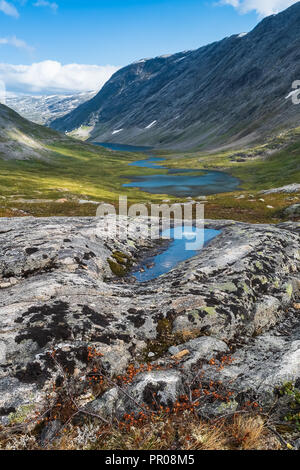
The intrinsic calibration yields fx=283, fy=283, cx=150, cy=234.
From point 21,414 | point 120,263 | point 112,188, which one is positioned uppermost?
point 112,188

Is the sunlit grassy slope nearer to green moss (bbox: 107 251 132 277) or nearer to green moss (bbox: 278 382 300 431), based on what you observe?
green moss (bbox: 107 251 132 277)

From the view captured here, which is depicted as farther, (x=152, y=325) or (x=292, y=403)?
(x=152, y=325)

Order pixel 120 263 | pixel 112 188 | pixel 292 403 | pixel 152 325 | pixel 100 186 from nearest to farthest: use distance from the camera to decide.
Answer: pixel 292 403 < pixel 152 325 < pixel 120 263 < pixel 112 188 < pixel 100 186

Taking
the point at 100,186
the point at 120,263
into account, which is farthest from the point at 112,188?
the point at 120,263

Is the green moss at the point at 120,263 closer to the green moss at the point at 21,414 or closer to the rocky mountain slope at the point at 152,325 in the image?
the rocky mountain slope at the point at 152,325

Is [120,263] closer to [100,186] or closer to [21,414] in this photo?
[21,414]

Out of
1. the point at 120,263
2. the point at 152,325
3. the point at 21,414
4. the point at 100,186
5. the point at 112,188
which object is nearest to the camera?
the point at 21,414

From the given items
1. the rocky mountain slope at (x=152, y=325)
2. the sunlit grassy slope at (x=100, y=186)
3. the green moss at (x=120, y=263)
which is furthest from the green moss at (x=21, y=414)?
the sunlit grassy slope at (x=100, y=186)

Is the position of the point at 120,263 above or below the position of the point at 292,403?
below

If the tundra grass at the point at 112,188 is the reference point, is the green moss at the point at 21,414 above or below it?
below
